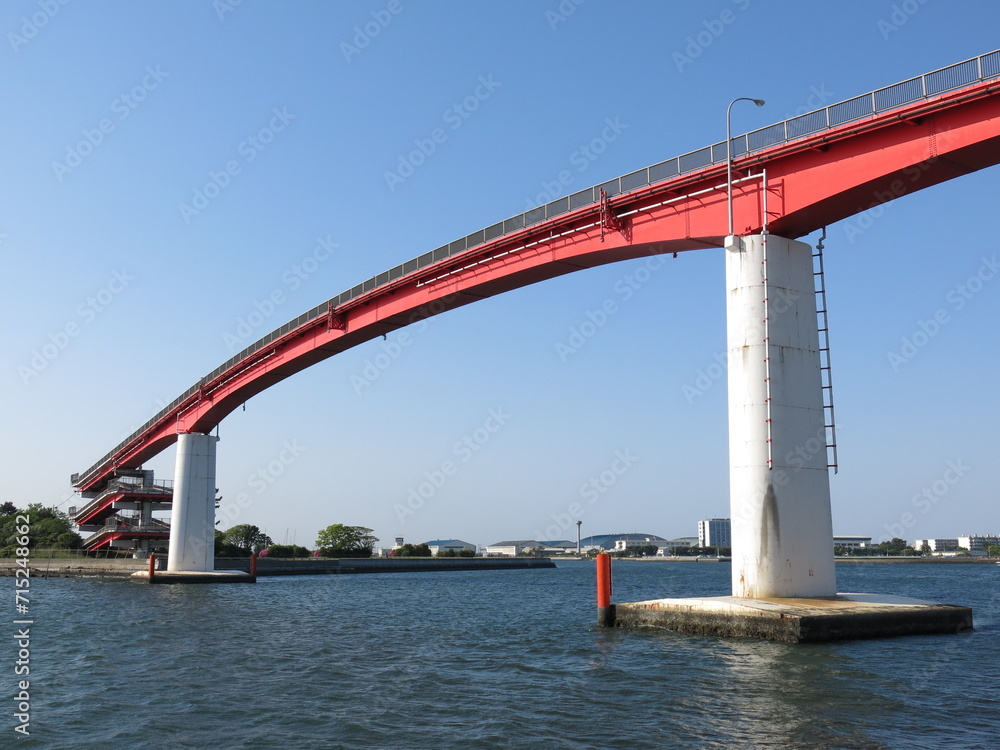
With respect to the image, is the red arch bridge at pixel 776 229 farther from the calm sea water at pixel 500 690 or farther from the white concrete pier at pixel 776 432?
the calm sea water at pixel 500 690

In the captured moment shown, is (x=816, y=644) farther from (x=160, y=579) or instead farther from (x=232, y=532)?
(x=232, y=532)

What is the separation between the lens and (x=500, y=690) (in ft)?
52.7

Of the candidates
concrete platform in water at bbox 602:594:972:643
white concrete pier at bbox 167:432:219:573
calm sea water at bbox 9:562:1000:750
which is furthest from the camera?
white concrete pier at bbox 167:432:219:573

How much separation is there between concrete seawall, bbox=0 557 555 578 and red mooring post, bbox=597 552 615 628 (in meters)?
46.4

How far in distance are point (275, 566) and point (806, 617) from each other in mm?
72570

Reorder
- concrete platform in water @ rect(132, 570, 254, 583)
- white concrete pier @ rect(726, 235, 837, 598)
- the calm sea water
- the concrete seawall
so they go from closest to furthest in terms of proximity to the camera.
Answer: the calm sea water
white concrete pier @ rect(726, 235, 837, 598)
concrete platform in water @ rect(132, 570, 254, 583)
the concrete seawall

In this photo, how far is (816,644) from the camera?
18.8 metres

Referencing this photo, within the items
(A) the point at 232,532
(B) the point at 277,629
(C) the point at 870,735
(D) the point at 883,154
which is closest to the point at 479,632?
(B) the point at 277,629

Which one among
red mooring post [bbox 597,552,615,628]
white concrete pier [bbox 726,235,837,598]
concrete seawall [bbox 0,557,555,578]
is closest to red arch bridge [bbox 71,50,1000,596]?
white concrete pier [bbox 726,235,837,598]

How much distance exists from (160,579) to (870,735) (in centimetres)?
4910

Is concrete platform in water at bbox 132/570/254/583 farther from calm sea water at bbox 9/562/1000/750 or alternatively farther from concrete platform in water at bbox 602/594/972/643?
concrete platform in water at bbox 602/594/972/643

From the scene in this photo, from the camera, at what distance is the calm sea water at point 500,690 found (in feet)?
41.3

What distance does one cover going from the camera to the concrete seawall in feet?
210

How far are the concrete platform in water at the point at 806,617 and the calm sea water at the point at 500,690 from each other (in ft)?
1.11
